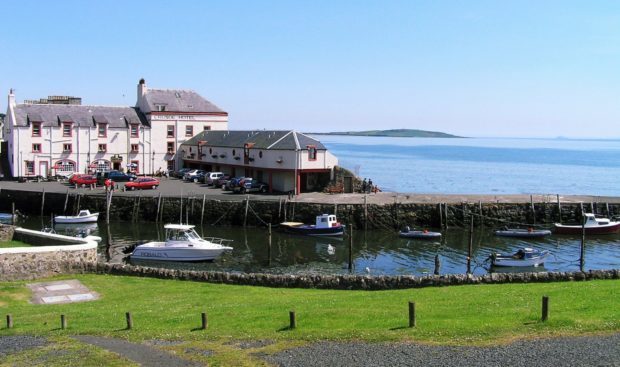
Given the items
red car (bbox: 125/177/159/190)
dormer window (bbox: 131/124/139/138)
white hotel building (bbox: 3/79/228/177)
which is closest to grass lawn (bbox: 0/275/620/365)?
red car (bbox: 125/177/159/190)

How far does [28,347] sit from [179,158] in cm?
6676

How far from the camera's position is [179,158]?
278 ft

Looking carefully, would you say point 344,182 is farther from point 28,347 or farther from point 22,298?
point 28,347

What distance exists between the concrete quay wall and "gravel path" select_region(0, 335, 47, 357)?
4167 cm

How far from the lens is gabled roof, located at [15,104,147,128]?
77.2m

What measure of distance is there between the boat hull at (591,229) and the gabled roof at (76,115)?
49715 mm

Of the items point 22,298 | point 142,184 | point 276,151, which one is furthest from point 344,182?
point 22,298

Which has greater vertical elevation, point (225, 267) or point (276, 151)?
point (276, 151)

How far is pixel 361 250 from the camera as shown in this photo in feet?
170

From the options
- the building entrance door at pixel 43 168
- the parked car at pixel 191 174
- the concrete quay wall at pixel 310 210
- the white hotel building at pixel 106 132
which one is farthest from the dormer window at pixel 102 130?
the concrete quay wall at pixel 310 210

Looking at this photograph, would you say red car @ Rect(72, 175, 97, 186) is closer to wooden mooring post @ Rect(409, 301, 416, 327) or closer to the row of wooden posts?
the row of wooden posts

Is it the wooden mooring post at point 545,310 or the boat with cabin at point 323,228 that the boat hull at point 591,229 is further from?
the wooden mooring post at point 545,310

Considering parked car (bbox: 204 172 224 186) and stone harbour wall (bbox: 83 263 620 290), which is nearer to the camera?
stone harbour wall (bbox: 83 263 620 290)

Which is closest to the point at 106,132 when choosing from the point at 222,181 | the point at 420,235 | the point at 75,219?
the point at 222,181
